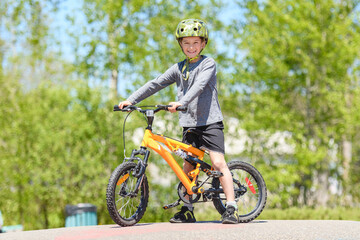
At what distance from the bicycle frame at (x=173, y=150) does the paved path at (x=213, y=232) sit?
47 cm

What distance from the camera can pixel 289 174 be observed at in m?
12.0

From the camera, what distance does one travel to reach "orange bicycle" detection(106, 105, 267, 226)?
4977 mm

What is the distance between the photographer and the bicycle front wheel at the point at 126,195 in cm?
483

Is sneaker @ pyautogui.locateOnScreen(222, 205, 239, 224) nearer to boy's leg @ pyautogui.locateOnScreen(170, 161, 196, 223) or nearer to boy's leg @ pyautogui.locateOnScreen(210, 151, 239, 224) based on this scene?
boy's leg @ pyautogui.locateOnScreen(210, 151, 239, 224)

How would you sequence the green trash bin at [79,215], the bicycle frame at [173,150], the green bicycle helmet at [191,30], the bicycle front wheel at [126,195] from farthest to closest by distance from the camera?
the green trash bin at [79,215] < the green bicycle helmet at [191,30] < the bicycle frame at [173,150] < the bicycle front wheel at [126,195]

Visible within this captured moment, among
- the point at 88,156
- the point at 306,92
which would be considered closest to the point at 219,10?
the point at 306,92

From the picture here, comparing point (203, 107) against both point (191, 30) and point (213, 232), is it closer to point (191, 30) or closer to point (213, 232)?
point (191, 30)

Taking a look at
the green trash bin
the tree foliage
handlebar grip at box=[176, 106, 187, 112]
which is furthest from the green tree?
handlebar grip at box=[176, 106, 187, 112]

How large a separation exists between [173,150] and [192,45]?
3.58ft

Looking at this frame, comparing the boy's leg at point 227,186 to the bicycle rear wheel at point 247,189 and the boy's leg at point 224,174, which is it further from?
the bicycle rear wheel at point 247,189

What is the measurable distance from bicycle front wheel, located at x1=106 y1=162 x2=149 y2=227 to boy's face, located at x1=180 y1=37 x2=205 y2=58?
1287mm

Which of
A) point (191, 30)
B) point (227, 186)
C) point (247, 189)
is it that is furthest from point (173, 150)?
point (191, 30)

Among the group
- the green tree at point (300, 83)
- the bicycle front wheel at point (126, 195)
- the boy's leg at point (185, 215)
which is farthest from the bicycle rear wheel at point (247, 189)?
the green tree at point (300, 83)

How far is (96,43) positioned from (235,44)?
345cm
